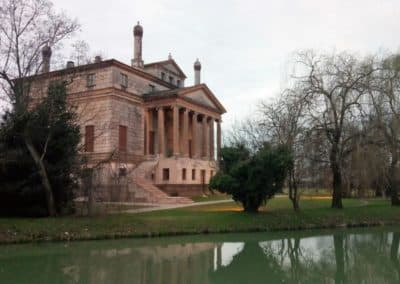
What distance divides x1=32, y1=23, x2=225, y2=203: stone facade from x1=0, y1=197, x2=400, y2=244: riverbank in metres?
9.90

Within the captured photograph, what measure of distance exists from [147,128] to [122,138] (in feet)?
14.6

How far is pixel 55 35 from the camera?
22828mm

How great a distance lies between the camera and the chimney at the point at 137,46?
1812 inches

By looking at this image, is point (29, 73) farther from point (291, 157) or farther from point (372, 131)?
point (372, 131)

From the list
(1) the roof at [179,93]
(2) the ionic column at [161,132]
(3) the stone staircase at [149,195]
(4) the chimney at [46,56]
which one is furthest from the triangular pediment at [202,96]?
(4) the chimney at [46,56]

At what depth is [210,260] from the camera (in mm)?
14867

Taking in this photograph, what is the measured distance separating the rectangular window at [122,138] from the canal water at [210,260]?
72.6 feet

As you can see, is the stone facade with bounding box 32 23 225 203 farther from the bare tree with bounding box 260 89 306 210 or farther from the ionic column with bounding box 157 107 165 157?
the bare tree with bounding box 260 89 306 210

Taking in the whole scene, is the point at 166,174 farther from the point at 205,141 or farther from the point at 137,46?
the point at 137,46

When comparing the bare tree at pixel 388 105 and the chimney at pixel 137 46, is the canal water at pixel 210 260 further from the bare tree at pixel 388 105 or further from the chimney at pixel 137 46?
the chimney at pixel 137 46

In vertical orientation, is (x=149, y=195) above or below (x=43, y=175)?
below

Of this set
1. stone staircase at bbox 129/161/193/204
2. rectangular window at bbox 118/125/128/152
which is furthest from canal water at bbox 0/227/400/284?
rectangular window at bbox 118/125/128/152

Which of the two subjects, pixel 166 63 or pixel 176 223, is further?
pixel 166 63

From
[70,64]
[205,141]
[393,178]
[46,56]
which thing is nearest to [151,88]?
[205,141]
